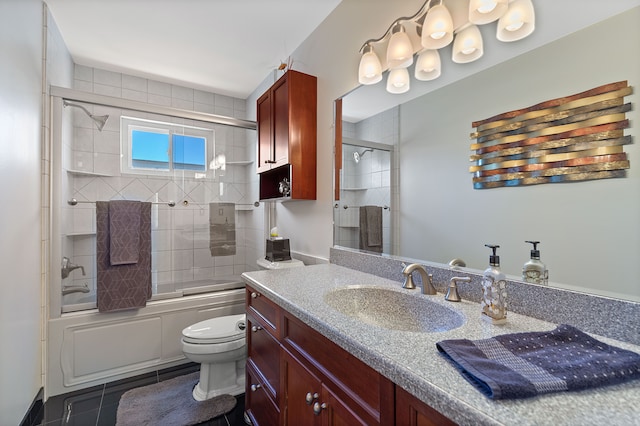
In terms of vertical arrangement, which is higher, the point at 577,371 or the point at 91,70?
the point at 91,70

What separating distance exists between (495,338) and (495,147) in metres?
0.68

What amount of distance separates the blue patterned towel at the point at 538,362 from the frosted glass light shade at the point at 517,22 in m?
0.94

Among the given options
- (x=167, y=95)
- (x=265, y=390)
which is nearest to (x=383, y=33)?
(x=265, y=390)

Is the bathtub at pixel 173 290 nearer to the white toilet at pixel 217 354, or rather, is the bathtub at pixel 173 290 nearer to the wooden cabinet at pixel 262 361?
the white toilet at pixel 217 354

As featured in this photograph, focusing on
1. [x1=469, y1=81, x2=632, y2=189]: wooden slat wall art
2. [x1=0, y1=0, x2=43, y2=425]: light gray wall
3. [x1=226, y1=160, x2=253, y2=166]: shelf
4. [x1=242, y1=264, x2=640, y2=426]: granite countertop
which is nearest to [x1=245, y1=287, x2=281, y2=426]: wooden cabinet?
[x1=242, y1=264, x2=640, y2=426]: granite countertop

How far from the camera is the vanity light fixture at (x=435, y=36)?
1027mm

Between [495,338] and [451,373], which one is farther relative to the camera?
[495,338]

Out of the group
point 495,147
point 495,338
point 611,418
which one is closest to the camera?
point 611,418

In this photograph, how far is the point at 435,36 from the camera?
1266mm

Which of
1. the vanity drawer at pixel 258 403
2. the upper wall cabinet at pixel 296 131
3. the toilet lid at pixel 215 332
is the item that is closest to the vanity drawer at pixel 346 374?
the vanity drawer at pixel 258 403

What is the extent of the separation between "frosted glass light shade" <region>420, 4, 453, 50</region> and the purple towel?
2.29 meters

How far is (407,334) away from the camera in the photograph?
79 cm

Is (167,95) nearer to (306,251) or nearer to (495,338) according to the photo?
(306,251)

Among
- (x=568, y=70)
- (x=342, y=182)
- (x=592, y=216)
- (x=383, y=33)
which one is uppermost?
(x=383, y=33)
